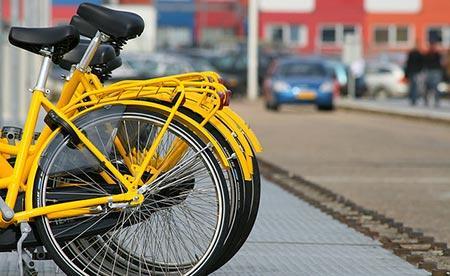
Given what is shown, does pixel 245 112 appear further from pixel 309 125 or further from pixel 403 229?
pixel 403 229

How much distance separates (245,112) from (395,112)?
4348 mm

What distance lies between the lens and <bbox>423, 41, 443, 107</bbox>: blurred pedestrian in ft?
133

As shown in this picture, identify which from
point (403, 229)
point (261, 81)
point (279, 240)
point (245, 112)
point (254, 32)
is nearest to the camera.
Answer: point (279, 240)

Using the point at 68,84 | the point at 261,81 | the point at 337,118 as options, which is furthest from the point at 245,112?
the point at 68,84

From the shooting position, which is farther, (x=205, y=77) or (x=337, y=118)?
(x=337, y=118)

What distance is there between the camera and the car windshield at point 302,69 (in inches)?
1644

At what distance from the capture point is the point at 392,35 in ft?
291

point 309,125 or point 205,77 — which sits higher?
point 205,77

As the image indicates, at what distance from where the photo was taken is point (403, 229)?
10.4 metres

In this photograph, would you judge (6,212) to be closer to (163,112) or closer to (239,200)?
(163,112)

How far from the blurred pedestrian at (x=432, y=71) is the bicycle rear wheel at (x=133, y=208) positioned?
33981 mm

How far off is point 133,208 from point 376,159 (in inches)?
544

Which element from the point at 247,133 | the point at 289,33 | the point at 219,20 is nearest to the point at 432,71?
the point at 247,133

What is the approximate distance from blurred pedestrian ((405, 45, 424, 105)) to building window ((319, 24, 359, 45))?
4547 centimetres
